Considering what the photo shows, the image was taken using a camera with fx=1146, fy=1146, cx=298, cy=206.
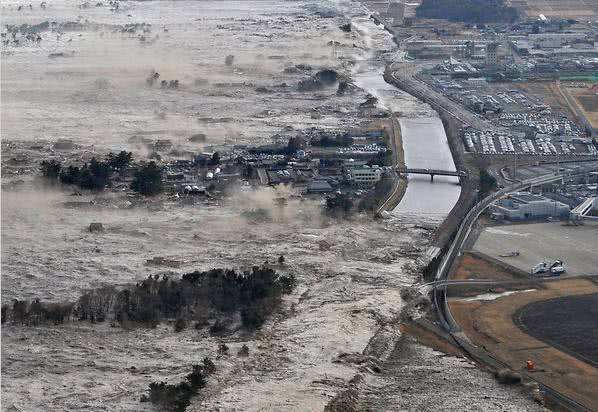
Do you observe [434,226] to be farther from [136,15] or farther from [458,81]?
[136,15]

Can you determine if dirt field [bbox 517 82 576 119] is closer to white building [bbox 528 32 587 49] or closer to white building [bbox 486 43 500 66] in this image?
white building [bbox 486 43 500 66]

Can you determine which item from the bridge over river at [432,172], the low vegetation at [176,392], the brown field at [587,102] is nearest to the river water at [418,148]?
the bridge over river at [432,172]

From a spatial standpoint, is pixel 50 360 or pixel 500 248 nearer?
pixel 50 360

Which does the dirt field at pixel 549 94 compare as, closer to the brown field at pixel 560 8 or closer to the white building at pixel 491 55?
the white building at pixel 491 55

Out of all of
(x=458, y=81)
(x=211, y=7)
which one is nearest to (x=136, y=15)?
(x=211, y=7)

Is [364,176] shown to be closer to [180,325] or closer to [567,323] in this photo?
[567,323]

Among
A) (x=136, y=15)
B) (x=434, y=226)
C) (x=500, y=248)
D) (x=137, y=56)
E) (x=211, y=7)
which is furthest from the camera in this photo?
(x=211, y=7)

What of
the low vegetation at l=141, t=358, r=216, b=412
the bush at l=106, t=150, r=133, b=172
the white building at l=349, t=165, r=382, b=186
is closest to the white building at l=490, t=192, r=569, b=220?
the white building at l=349, t=165, r=382, b=186
